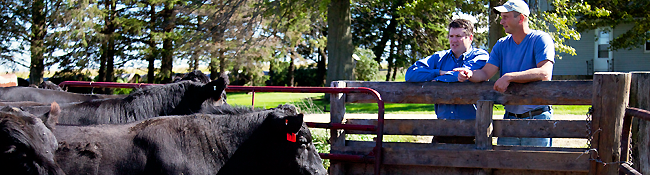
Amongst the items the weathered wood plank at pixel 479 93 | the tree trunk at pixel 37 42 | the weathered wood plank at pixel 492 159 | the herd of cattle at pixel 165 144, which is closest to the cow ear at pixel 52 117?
the herd of cattle at pixel 165 144

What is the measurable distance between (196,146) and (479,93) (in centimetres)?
253

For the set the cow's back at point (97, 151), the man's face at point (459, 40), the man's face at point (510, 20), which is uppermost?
the man's face at point (510, 20)

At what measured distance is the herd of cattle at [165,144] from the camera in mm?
2848

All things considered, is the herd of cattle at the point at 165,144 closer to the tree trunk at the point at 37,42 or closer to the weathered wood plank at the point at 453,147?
the weathered wood plank at the point at 453,147

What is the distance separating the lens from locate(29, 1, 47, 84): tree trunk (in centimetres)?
Result: 2231

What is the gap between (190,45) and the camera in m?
Result: 20.4

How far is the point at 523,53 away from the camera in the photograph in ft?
13.9

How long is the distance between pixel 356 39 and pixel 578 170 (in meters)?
27.5

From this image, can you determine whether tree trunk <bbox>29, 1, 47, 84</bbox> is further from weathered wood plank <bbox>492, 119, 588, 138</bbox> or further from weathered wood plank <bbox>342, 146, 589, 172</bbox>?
weathered wood plank <bbox>492, 119, 588, 138</bbox>

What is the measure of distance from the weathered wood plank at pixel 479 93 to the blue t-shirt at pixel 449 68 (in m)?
0.27

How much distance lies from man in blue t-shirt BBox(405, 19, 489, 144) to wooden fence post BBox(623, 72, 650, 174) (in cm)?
144

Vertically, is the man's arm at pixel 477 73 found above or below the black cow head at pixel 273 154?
above

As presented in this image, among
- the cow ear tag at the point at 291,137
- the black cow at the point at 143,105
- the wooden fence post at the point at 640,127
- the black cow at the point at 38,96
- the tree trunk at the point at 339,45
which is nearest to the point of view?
the wooden fence post at the point at 640,127

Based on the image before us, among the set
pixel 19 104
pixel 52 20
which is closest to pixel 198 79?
pixel 19 104
